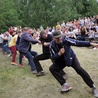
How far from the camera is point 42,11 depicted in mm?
41188

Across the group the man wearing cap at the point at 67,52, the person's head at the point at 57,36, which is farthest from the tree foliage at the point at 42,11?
the person's head at the point at 57,36

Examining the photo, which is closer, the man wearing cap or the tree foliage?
the man wearing cap

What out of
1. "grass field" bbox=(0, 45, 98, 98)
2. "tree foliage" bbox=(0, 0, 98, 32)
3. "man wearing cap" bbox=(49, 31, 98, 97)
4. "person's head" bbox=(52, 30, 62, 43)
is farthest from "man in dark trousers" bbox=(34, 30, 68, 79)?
"tree foliage" bbox=(0, 0, 98, 32)

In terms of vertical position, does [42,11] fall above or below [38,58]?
above

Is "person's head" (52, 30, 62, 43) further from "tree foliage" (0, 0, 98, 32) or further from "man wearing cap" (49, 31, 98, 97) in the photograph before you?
"tree foliage" (0, 0, 98, 32)

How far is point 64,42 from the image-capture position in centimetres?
632

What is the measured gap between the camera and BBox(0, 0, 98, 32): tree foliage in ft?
127

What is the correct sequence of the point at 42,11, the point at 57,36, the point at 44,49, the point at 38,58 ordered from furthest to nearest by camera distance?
the point at 42,11, the point at 38,58, the point at 44,49, the point at 57,36

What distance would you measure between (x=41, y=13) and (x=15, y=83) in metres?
33.9

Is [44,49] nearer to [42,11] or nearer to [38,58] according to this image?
[38,58]

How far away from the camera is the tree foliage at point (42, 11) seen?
38781 mm

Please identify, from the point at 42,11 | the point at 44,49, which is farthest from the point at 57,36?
the point at 42,11

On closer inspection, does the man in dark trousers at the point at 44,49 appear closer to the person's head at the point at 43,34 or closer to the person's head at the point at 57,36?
the person's head at the point at 43,34

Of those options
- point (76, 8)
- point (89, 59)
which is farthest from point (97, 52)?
point (76, 8)
